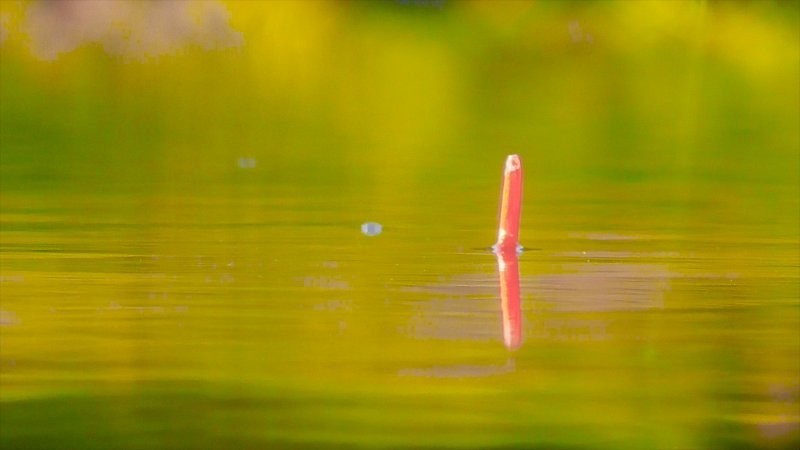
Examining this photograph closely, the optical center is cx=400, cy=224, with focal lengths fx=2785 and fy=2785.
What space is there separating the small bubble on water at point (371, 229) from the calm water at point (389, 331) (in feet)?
0.41

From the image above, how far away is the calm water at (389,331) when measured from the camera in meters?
10.2

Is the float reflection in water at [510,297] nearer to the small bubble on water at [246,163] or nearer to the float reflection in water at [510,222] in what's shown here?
the float reflection in water at [510,222]

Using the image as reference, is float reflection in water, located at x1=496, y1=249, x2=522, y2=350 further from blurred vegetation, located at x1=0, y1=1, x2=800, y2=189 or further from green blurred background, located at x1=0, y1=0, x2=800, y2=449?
blurred vegetation, located at x1=0, y1=1, x2=800, y2=189

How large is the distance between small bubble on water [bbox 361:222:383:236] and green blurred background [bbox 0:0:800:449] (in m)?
0.12

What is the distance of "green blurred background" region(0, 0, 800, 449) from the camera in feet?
34.6

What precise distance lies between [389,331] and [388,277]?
132 inches

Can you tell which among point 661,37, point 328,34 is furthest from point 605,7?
point 328,34

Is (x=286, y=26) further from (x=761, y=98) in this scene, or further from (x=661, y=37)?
(x=761, y=98)

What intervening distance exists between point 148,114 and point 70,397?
42.2m

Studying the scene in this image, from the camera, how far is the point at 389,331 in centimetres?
1360

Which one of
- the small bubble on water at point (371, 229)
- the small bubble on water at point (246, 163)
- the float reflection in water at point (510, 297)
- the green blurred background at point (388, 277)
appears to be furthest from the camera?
the small bubble on water at point (246, 163)

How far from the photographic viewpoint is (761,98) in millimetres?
58531

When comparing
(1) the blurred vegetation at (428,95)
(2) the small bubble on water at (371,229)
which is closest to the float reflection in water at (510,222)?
(2) the small bubble on water at (371,229)

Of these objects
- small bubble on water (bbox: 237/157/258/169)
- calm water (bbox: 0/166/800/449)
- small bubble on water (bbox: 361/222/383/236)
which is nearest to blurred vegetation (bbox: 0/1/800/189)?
small bubble on water (bbox: 237/157/258/169)
